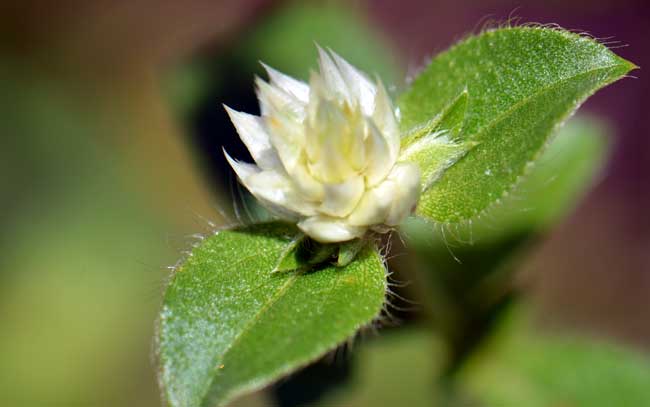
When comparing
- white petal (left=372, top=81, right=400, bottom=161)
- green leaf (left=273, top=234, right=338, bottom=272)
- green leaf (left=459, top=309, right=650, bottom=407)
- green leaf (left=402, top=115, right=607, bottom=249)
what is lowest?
green leaf (left=459, top=309, right=650, bottom=407)

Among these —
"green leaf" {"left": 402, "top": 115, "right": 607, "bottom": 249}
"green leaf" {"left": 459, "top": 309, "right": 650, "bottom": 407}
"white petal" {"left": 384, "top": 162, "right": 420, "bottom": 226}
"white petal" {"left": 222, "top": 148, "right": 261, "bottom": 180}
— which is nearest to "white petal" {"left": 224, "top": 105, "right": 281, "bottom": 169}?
"white petal" {"left": 222, "top": 148, "right": 261, "bottom": 180}

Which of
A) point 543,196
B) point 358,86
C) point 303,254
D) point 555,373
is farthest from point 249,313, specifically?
point 555,373

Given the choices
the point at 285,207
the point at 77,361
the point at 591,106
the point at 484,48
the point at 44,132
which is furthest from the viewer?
the point at 44,132

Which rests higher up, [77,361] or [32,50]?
[32,50]

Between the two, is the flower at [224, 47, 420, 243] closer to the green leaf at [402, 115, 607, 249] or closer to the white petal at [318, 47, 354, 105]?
the white petal at [318, 47, 354, 105]

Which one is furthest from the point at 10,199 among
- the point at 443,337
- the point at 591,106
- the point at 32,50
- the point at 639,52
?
the point at 639,52

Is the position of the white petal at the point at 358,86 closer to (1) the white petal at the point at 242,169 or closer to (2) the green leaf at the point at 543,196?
(1) the white petal at the point at 242,169

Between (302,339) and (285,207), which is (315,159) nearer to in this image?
(285,207)
